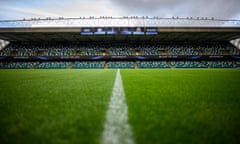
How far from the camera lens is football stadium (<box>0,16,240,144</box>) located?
2.62 ft

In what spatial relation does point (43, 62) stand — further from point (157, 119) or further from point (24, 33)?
point (157, 119)

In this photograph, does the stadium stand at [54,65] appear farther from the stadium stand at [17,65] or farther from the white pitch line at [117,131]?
the white pitch line at [117,131]

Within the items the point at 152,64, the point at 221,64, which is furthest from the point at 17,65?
the point at 221,64

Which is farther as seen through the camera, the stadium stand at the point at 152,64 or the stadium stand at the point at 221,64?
the stadium stand at the point at 152,64

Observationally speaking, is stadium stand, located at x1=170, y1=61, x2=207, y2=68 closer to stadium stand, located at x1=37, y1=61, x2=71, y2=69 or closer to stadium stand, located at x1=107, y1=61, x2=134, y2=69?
A: stadium stand, located at x1=107, y1=61, x2=134, y2=69

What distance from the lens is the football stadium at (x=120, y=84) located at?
2.62 feet

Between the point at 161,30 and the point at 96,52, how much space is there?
45.8 ft

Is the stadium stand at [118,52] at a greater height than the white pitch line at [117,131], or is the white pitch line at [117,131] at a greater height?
the stadium stand at [118,52]

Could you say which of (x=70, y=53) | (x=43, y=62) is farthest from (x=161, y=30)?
(x=43, y=62)

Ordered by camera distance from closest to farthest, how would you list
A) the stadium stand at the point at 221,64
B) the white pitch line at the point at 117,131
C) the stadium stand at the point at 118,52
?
the white pitch line at the point at 117,131, the stadium stand at the point at 221,64, the stadium stand at the point at 118,52

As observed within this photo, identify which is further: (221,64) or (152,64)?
(152,64)

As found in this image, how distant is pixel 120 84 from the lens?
3250mm

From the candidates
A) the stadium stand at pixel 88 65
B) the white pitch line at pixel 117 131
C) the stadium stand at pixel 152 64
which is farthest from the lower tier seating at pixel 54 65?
the white pitch line at pixel 117 131

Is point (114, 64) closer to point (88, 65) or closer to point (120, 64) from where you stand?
point (120, 64)
